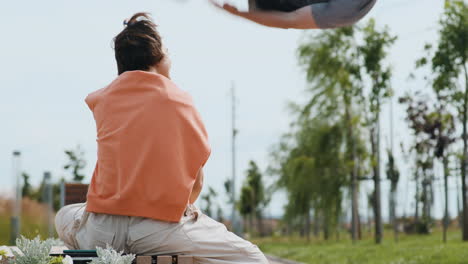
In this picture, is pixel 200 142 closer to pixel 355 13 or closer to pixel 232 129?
Answer: pixel 355 13

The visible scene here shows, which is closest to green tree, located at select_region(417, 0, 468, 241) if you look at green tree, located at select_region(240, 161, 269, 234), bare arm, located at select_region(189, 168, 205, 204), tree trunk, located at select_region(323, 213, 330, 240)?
tree trunk, located at select_region(323, 213, 330, 240)

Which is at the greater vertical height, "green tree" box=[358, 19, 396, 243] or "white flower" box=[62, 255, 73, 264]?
"green tree" box=[358, 19, 396, 243]

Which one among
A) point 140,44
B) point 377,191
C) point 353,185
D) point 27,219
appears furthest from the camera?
point 353,185

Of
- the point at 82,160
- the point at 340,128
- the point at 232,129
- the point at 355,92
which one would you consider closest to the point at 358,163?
the point at 340,128

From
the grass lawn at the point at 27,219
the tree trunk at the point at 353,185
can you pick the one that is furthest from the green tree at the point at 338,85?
the grass lawn at the point at 27,219

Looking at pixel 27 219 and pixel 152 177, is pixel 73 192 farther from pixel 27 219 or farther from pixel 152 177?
pixel 27 219

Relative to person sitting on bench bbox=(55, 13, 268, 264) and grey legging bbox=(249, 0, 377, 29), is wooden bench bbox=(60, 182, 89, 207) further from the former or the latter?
grey legging bbox=(249, 0, 377, 29)

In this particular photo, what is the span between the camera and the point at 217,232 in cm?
286

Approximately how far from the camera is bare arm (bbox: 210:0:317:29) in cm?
215

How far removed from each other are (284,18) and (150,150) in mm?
867

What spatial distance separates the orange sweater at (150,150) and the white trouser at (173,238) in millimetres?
47

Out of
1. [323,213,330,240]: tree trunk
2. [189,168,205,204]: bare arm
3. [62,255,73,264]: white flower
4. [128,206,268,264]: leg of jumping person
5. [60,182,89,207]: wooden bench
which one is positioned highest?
[60,182,89,207]: wooden bench

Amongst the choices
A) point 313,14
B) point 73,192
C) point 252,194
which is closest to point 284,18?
point 313,14

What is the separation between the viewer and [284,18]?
2205mm
